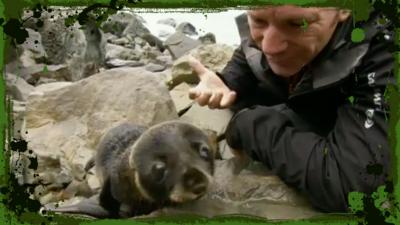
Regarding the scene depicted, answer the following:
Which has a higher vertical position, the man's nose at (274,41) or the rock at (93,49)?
the man's nose at (274,41)

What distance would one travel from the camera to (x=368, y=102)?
8.33ft

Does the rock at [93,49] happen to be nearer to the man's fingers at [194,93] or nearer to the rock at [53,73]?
the rock at [53,73]

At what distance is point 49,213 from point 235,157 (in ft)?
2.70

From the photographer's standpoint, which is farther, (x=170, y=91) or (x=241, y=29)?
(x=170, y=91)

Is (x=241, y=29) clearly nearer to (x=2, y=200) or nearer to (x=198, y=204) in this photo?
(x=198, y=204)

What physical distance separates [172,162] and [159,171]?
0.06 meters

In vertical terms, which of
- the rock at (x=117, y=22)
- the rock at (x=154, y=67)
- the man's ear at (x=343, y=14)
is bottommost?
the rock at (x=154, y=67)

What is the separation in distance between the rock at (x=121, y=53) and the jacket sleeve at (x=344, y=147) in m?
0.67

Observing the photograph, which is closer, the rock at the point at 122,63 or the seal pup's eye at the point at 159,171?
the seal pup's eye at the point at 159,171

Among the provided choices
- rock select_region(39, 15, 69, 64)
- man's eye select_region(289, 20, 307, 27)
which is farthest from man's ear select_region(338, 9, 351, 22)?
rock select_region(39, 15, 69, 64)

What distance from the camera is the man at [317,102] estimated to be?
8.25 feet

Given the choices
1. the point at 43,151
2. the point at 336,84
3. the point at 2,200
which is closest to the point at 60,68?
the point at 43,151

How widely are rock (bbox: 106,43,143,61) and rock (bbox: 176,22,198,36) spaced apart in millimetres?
262

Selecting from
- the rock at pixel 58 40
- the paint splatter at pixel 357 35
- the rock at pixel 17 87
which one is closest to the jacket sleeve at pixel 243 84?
the paint splatter at pixel 357 35
